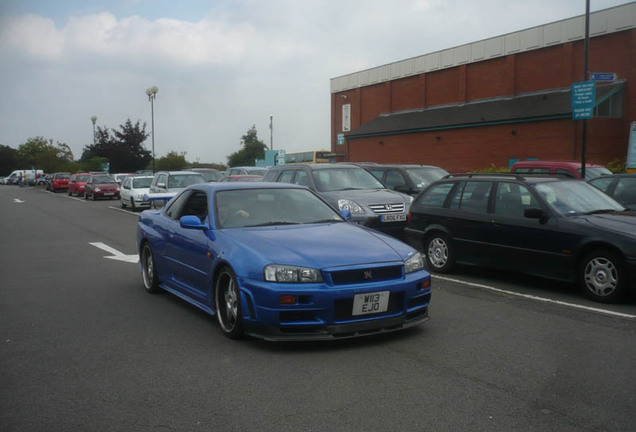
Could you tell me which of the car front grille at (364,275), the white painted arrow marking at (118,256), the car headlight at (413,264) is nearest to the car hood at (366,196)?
the white painted arrow marking at (118,256)

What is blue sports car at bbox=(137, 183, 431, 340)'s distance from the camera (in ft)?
16.9

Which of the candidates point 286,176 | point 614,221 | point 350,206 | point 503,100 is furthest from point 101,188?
point 614,221

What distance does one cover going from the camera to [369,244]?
574cm

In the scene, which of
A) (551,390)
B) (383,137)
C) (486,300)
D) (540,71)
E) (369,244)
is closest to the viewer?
(551,390)

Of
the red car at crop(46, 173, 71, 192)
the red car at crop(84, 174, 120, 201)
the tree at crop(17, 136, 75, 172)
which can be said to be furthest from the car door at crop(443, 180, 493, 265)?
the tree at crop(17, 136, 75, 172)

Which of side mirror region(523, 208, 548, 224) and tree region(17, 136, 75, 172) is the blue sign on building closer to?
side mirror region(523, 208, 548, 224)

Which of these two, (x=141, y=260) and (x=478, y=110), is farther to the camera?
Result: (x=478, y=110)

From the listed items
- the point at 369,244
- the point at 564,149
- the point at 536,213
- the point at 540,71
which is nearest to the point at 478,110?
the point at 540,71

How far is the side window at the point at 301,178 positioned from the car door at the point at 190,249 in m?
5.36

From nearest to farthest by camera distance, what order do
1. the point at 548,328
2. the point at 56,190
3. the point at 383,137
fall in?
the point at 548,328
the point at 383,137
the point at 56,190

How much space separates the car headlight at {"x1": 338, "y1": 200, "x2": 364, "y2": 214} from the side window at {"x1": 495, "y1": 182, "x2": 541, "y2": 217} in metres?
3.15

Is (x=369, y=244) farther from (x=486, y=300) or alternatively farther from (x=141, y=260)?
(x=141, y=260)

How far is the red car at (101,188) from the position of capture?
35.2m

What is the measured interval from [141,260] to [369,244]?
12.7 ft
